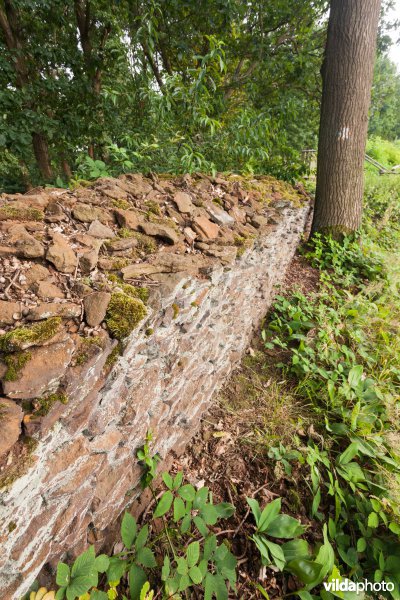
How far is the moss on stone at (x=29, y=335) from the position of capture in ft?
3.05

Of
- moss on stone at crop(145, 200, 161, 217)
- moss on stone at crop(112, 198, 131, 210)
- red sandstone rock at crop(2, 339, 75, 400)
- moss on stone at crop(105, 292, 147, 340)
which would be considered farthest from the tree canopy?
red sandstone rock at crop(2, 339, 75, 400)

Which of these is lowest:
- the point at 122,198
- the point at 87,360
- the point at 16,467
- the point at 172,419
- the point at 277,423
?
the point at 277,423

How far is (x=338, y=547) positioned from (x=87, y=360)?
66.8 inches

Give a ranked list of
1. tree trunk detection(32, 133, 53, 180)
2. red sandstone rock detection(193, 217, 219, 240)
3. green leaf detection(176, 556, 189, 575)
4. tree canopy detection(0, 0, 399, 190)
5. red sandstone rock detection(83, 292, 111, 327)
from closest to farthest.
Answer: red sandstone rock detection(83, 292, 111, 327) < green leaf detection(176, 556, 189, 575) < red sandstone rock detection(193, 217, 219, 240) < tree canopy detection(0, 0, 399, 190) < tree trunk detection(32, 133, 53, 180)

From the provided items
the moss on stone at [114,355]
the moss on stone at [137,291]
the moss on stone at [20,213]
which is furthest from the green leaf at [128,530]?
the moss on stone at [20,213]

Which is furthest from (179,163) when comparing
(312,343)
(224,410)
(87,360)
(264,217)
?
(87,360)

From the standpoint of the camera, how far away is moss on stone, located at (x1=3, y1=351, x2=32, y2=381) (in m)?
0.90

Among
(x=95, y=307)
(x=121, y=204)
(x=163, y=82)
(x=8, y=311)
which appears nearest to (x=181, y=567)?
(x=95, y=307)

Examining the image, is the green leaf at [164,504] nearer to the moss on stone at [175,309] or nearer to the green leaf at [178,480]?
the green leaf at [178,480]

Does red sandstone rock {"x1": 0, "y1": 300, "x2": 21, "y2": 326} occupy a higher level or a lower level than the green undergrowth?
higher

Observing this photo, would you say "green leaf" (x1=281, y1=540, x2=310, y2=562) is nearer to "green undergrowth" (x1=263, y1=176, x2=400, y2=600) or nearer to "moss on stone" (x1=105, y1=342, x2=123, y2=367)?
"green undergrowth" (x1=263, y1=176, x2=400, y2=600)

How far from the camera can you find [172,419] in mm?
1773

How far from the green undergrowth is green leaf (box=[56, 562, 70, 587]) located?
113cm

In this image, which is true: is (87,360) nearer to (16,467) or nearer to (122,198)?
(16,467)
